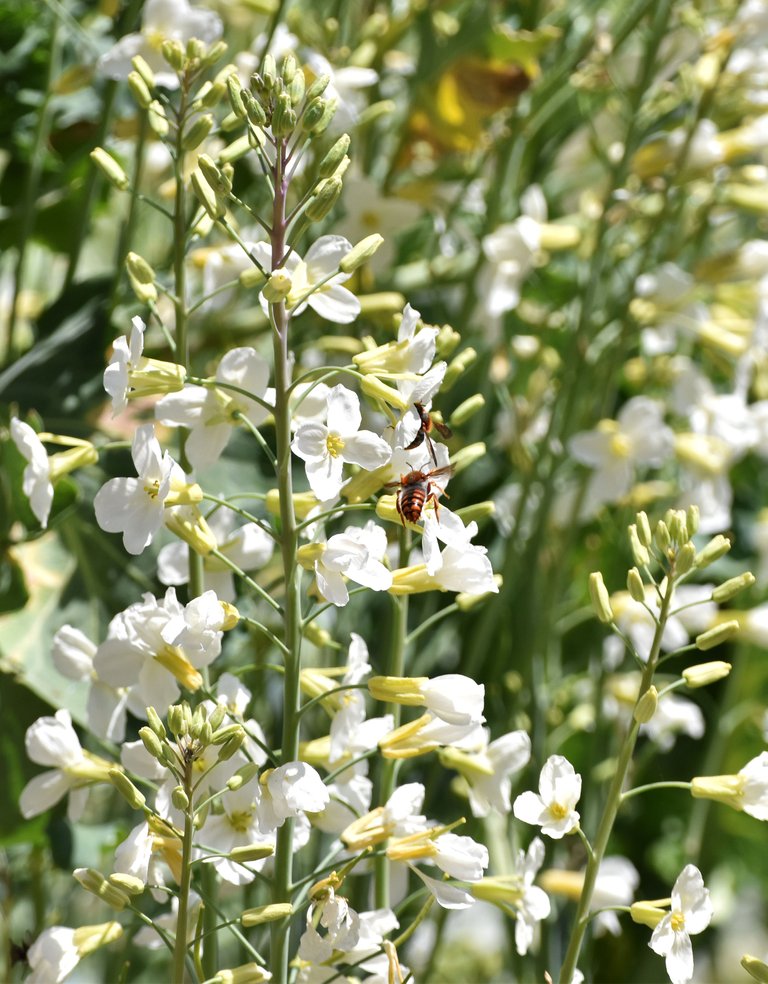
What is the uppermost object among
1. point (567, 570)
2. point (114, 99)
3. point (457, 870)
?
point (114, 99)

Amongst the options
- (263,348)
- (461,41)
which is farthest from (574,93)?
(263,348)

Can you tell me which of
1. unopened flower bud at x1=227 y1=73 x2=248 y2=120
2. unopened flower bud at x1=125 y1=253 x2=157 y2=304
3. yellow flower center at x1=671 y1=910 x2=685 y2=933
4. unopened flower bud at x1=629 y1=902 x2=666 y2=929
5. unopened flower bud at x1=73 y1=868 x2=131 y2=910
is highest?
unopened flower bud at x1=227 y1=73 x2=248 y2=120

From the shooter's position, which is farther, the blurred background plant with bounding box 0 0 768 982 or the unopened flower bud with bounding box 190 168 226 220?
the blurred background plant with bounding box 0 0 768 982

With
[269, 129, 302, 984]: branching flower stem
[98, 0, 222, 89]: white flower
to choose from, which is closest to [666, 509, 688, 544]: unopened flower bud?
[269, 129, 302, 984]: branching flower stem

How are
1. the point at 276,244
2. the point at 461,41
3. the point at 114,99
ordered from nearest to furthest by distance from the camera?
the point at 276,244
the point at 114,99
the point at 461,41

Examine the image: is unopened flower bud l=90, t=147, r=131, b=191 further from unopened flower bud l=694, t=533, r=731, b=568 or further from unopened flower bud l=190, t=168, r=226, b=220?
unopened flower bud l=694, t=533, r=731, b=568

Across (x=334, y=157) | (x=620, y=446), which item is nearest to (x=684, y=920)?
(x=334, y=157)

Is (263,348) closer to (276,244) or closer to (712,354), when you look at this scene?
(712,354)

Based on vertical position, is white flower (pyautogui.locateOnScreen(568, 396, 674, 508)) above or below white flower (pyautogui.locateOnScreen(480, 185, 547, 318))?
below
